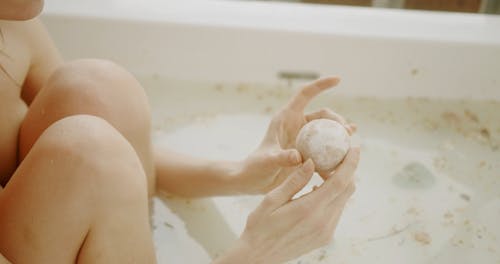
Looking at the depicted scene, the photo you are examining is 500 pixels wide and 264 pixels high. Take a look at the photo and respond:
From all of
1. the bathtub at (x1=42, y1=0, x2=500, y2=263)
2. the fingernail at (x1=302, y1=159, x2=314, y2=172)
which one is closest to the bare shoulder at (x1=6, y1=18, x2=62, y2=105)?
the bathtub at (x1=42, y1=0, x2=500, y2=263)

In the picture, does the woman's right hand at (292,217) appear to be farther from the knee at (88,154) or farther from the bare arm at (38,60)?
the bare arm at (38,60)

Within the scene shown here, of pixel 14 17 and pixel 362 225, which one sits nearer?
pixel 14 17

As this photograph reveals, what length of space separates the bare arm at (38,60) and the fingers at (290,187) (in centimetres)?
39

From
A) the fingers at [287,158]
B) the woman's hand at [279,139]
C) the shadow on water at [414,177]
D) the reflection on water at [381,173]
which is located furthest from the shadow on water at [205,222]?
the shadow on water at [414,177]

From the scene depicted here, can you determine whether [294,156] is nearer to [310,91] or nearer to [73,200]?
[310,91]

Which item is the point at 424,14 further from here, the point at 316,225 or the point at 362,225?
the point at 316,225

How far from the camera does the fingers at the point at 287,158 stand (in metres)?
0.73

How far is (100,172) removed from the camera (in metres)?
0.64

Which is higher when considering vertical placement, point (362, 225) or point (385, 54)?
point (385, 54)

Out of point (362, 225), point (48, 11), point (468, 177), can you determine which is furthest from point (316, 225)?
point (48, 11)

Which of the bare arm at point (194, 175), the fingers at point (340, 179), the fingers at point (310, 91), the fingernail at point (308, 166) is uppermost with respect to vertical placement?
the fingers at point (310, 91)

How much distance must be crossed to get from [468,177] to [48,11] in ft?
2.76

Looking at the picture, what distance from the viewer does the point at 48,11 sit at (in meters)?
1.14

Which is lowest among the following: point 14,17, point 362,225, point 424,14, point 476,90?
point 362,225
